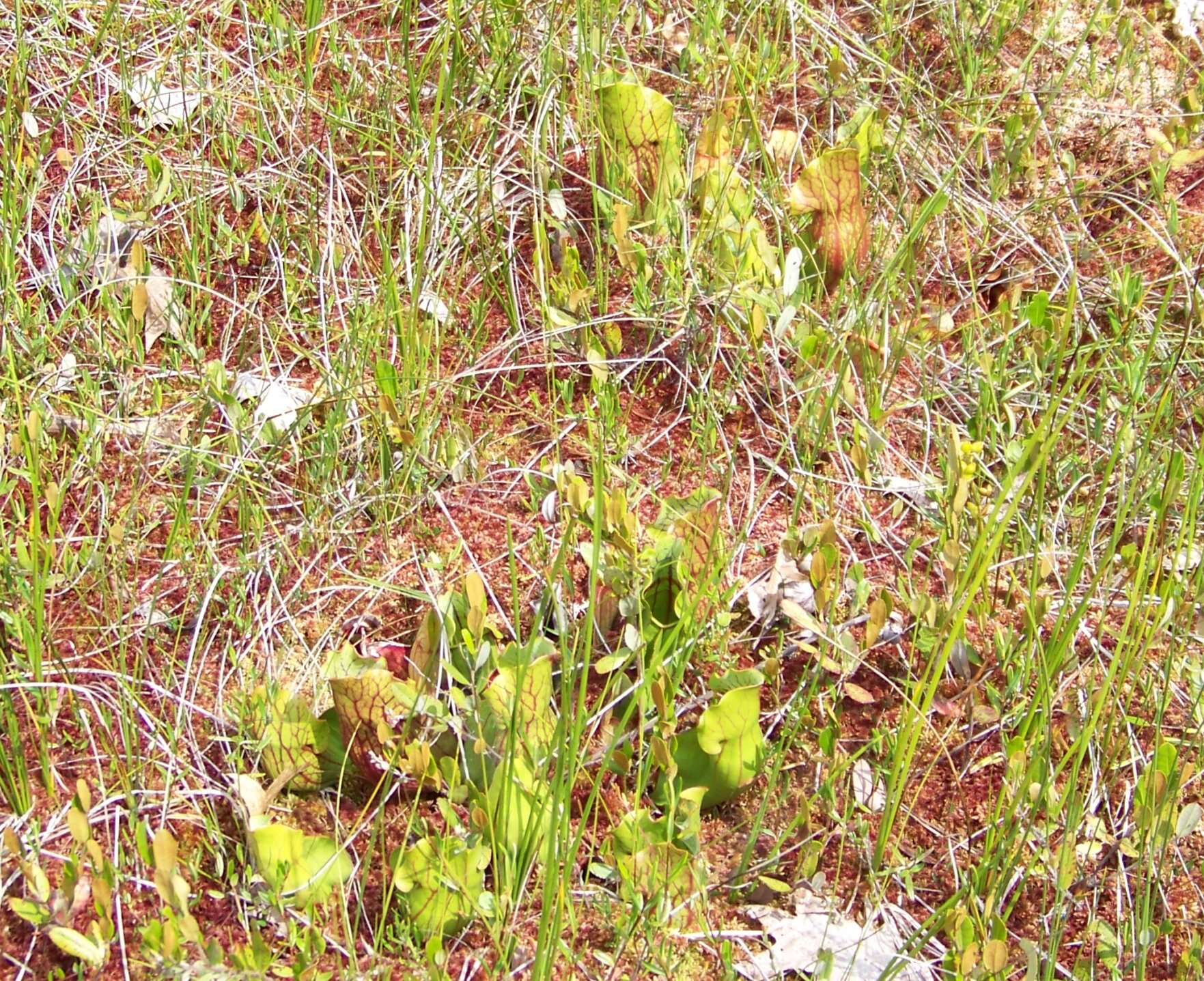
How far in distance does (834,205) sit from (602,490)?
37.6 inches

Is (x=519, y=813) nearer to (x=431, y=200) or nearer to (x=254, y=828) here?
(x=254, y=828)

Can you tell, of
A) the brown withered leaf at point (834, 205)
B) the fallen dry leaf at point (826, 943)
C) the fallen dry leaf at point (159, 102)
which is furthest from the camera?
the fallen dry leaf at point (159, 102)

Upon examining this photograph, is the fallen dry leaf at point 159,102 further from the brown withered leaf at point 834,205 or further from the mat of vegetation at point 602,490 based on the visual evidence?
the brown withered leaf at point 834,205

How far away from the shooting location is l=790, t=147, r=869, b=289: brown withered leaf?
1993 millimetres

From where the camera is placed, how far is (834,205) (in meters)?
2.01

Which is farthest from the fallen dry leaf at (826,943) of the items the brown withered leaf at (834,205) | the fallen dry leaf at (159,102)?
the fallen dry leaf at (159,102)

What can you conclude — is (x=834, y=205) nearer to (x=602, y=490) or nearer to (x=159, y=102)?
(x=602, y=490)

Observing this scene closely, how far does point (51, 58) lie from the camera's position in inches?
87.2

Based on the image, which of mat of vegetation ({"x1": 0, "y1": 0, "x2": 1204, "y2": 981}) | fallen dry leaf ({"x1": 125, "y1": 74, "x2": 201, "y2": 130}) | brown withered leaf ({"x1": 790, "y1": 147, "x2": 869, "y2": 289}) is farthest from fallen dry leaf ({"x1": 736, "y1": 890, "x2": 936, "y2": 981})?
fallen dry leaf ({"x1": 125, "y1": 74, "x2": 201, "y2": 130})

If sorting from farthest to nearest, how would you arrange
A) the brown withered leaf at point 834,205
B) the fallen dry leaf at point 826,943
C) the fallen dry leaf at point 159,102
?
1. the fallen dry leaf at point 159,102
2. the brown withered leaf at point 834,205
3. the fallen dry leaf at point 826,943

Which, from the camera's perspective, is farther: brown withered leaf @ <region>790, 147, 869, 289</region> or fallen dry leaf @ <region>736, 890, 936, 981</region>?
brown withered leaf @ <region>790, 147, 869, 289</region>

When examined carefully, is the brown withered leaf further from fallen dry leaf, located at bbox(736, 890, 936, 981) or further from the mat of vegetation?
fallen dry leaf, located at bbox(736, 890, 936, 981)

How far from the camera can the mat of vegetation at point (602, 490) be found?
52.7 inches

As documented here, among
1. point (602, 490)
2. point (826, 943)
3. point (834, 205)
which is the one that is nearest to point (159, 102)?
point (834, 205)
